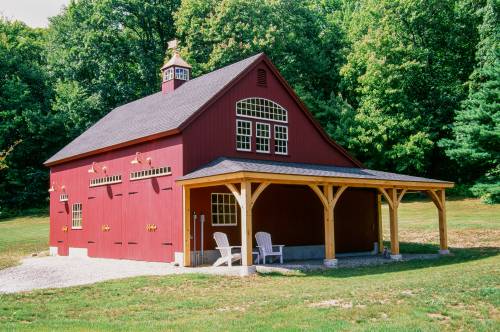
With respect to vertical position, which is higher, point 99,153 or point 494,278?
point 99,153

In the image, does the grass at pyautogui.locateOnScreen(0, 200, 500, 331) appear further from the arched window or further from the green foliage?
the green foliage

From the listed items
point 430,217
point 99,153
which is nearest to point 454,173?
point 430,217

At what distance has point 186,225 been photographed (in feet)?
52.9

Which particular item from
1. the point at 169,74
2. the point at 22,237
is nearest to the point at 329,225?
the point at 169,74

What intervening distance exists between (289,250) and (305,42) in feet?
80.8

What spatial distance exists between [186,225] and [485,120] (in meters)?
A: 21.4

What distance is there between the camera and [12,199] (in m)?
39.9

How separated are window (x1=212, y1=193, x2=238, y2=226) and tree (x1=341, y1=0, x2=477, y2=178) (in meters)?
18.4

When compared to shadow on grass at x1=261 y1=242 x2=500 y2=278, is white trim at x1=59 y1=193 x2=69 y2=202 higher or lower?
higher

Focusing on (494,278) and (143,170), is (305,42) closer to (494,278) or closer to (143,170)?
(143,170)

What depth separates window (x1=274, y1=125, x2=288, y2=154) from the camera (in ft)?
65.4

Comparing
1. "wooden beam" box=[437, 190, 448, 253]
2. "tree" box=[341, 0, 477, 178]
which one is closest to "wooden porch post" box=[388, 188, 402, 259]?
"wooden beam" box=[437, 190, 448, 253]

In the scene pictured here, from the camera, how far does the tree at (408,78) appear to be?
115 feet

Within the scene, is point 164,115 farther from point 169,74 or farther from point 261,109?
point 169,74
